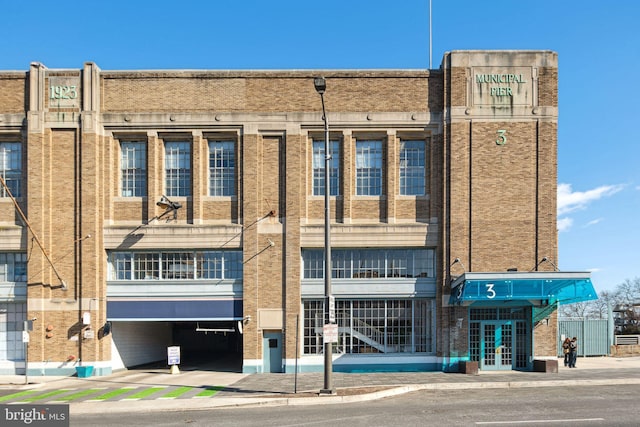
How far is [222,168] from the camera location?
76.7 feet

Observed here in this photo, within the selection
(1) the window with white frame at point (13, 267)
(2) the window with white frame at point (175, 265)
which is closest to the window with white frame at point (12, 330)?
(1) the window with white frame at point (13, 267)

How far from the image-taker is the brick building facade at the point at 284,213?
22.2 metres

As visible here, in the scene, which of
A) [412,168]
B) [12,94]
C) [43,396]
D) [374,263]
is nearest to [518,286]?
[374,263]

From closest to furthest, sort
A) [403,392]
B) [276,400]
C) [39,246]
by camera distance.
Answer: [276,400] → [403,392] → [39,246]

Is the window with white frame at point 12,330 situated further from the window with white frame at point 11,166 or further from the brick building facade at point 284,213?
the window with white frame at point 11,166

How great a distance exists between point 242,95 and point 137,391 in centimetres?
1245

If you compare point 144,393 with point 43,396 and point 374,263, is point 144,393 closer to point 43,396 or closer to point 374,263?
point 43,396

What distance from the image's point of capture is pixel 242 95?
75.0 ft

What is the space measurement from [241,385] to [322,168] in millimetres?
9697

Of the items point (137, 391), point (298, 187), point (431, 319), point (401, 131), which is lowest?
point (137, 391)

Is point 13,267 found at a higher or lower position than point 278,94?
lower

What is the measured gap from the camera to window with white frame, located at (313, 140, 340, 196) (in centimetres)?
2331

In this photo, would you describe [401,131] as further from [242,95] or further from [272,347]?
[272,347]

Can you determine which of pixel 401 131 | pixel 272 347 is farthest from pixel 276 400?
pixel 401 131
